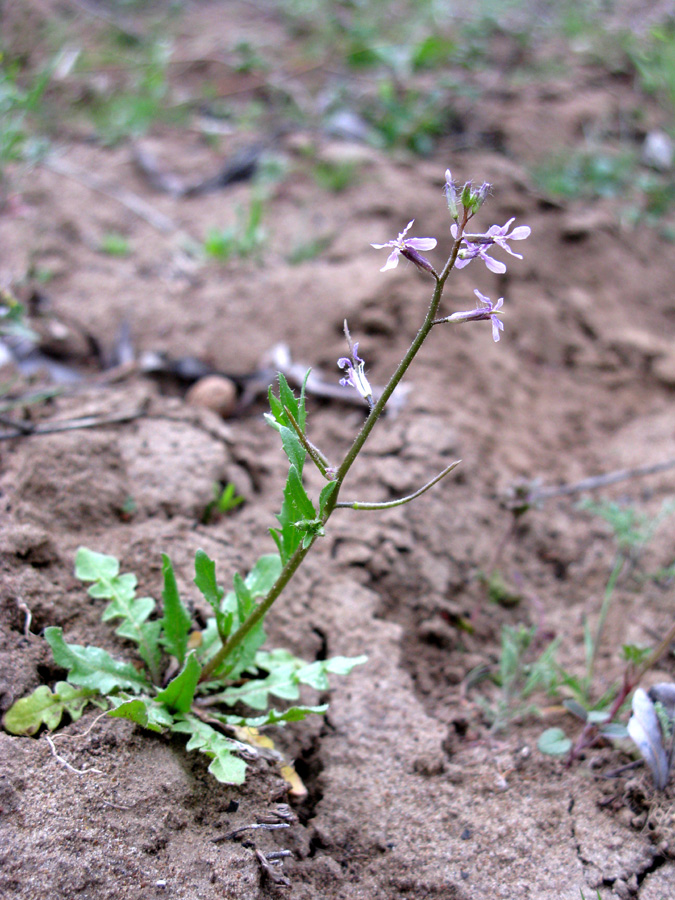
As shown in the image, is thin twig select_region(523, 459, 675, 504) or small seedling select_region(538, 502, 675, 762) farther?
thin twig select_region(523, 459, 675, 504)

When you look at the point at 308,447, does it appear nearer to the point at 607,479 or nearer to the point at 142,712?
the point at 142,712

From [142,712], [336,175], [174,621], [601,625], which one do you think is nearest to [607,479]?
[601,625]

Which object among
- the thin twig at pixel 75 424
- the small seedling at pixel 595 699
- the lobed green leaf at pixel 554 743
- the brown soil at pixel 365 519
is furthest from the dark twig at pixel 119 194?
the lobed green leaf at pixel 554 743

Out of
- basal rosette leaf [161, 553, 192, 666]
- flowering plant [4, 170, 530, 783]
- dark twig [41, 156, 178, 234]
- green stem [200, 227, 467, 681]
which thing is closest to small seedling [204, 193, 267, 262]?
dark twig [41, 156, 178, 234]

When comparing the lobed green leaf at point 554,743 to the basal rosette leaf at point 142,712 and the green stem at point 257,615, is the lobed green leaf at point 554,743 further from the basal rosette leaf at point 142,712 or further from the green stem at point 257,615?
the basal rosette leaf at point 142,712

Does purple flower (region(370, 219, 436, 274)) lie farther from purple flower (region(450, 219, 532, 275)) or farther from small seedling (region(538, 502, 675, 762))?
small seedling (region(538, 502, 675, 762))

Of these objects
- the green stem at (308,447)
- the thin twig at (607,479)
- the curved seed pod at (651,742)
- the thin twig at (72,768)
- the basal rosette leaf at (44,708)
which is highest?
the green stem at (308,447)
